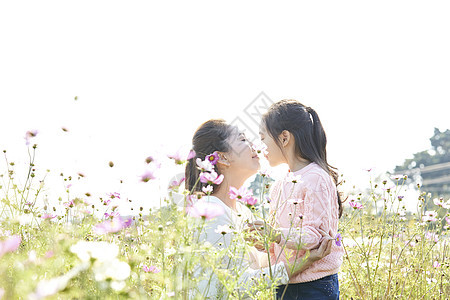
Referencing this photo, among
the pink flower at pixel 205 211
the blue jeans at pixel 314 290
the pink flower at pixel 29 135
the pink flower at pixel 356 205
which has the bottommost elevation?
the blue jeans at pixel 314 290

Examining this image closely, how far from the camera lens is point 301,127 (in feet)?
7.68

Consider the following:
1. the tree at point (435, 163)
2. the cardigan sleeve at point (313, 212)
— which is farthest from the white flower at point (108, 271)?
the tree at point (435, 163)

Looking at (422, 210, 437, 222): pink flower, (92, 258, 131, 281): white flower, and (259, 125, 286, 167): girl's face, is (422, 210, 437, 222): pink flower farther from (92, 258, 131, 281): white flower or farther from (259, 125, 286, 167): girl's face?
(92, 258, 131, 281): white flower

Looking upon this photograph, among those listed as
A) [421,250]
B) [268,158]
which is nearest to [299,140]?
[268,158]

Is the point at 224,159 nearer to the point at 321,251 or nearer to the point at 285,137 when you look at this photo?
the point at 285,137

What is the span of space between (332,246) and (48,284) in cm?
163

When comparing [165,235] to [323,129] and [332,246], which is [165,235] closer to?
[332,246]

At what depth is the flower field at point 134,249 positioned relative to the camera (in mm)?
895

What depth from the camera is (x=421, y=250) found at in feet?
8.18

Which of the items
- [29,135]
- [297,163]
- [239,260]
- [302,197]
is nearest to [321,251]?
[302,197]

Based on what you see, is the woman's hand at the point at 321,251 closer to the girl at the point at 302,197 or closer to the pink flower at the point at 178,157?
the girl at the point at 302,197

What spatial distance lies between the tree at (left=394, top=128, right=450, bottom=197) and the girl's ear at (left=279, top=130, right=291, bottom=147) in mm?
26503

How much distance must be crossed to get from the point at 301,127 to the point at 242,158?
1.22ft

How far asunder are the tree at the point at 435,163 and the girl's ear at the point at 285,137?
26.5 meters
